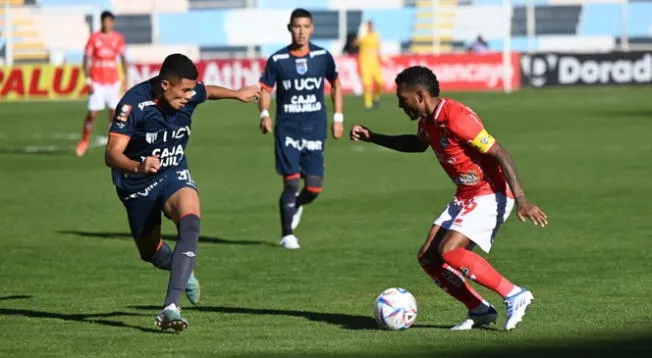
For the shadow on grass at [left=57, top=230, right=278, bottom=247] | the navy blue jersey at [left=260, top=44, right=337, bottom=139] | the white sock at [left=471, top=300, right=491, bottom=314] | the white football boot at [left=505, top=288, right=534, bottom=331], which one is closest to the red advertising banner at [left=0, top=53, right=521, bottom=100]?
the shadow on grass at [left=57, top=230, right=278, bottom=247]

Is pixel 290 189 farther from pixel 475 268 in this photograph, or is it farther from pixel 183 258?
pixel 475 268

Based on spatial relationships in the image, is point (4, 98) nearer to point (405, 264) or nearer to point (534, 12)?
point (534, 12)

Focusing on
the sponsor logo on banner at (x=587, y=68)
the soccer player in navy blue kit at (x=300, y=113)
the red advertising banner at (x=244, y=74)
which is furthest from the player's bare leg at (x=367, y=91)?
the soccer player in navy blue kit at (x=300, y=113)

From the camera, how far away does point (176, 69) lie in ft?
32.4

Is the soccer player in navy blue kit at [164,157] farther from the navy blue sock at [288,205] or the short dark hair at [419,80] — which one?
the navy blue sock at [288,205]

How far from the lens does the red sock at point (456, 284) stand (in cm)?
966

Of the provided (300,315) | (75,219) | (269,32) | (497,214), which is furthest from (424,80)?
(269,32)

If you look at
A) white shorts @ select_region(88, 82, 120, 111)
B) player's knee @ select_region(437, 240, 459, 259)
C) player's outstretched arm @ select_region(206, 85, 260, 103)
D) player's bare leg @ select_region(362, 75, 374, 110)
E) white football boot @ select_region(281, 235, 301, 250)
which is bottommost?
player's bare leg @ select_region(362, 75, 374, 110)

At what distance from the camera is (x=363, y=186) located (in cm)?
2108

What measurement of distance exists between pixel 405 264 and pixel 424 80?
13.9ft

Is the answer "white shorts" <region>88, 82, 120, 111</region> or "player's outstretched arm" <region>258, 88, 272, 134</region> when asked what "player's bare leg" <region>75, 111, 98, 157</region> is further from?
"player's outstretched arm" <region>258, 88, 272, 134</region>

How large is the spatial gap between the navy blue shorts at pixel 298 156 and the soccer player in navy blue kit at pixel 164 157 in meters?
4.55

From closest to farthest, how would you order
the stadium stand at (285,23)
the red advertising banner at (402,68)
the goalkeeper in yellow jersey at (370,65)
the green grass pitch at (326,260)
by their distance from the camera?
the green grass pitch at (326,260) < the goalkeeper in yellow jersey at (370,65) < the red advertising banner at (402,68) < the stadium stand at (285,23)

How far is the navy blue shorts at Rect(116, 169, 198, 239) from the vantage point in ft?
33.7
